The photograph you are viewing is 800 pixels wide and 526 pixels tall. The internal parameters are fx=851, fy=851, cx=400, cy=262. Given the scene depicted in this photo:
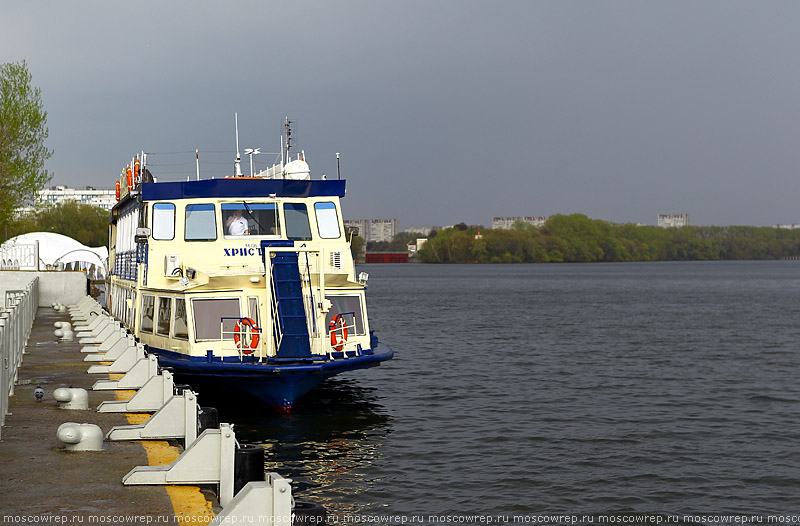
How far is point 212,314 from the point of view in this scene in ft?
68.4

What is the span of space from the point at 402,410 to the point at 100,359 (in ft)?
29.9

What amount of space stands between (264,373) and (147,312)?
592 centimetres

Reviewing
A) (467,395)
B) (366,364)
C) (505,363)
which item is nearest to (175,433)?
(366,364)

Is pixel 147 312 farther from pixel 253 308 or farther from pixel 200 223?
pixel 253 308

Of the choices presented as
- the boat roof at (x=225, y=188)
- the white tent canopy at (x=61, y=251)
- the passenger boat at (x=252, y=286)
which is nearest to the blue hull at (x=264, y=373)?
the passenger boat at (x=252, y=286)

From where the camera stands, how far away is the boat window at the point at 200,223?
22.7m

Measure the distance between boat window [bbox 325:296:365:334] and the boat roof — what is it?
3.40 m

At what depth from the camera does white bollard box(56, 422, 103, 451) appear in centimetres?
1072

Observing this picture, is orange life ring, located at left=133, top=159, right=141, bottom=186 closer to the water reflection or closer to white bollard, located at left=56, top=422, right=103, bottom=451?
the water reflection

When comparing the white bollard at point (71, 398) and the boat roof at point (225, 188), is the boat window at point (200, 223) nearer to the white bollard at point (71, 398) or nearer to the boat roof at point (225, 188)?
the boat roof at point (225, 188)

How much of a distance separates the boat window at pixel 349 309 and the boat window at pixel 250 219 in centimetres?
266

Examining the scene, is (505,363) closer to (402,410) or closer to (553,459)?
(402,410)

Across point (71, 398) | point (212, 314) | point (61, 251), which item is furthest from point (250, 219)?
point (61, 251)

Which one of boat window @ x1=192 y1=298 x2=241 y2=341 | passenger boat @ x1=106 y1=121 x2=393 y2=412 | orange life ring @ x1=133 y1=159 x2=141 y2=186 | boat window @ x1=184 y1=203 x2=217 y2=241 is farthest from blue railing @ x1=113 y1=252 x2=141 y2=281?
boat window @ x1=192 y1=298 x2=241 y2=341
